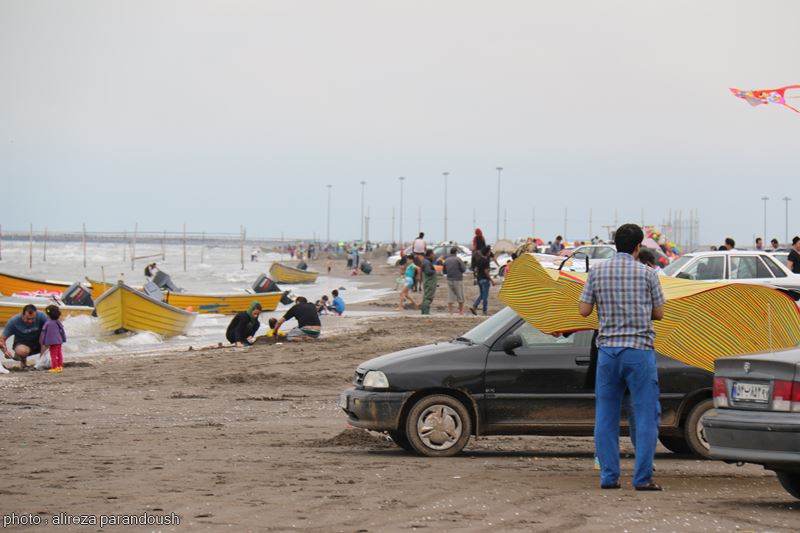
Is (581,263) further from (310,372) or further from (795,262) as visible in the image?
(310,372)

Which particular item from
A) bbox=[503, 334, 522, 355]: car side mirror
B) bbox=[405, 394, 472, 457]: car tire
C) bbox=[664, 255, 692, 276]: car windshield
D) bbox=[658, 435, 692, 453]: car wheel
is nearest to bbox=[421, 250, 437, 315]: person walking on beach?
bbox=[664, 255, 692, 276]: car windshield

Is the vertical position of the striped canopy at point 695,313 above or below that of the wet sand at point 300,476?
above

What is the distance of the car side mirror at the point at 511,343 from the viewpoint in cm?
1087

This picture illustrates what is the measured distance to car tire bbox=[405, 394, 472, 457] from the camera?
35.6 feet

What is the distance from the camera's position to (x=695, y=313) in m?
9.94

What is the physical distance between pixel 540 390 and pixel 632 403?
7.47 ft

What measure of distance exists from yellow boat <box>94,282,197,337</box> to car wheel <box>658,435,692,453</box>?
21165 mm

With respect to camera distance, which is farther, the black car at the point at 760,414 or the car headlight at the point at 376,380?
the car headlight at the point at 376,380

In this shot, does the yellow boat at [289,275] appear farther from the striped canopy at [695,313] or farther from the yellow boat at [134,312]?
the striped canopy at [695,313]

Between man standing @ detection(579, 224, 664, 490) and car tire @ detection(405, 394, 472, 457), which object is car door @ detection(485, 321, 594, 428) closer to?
car tire @ detection(405, 394, 472, 457)

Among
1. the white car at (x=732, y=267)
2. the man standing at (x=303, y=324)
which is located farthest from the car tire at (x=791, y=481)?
the man standing at (x=303, y=324)

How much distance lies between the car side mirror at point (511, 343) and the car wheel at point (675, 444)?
5.74 ft

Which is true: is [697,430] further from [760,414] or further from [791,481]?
[760,414]

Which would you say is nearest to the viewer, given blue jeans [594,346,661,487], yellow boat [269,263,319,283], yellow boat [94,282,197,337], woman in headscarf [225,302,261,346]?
blue jeans [594,346,661,487]
